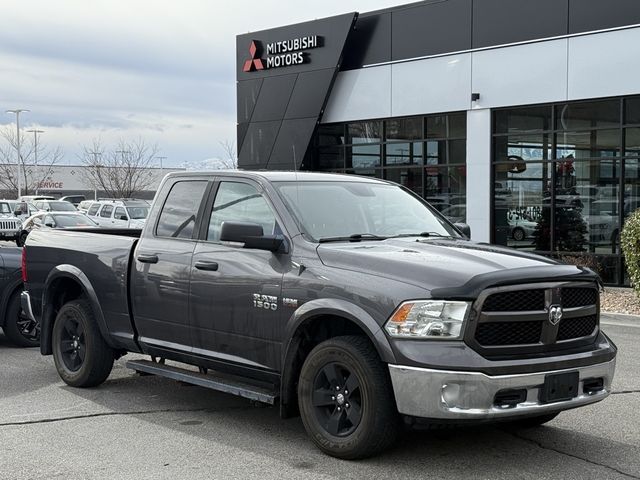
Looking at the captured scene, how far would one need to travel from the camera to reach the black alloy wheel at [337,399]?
5336mm

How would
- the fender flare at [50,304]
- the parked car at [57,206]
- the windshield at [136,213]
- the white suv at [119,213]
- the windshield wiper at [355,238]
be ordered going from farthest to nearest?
the parked car at [57,206], the windshield at [136,213], the white suv at [119,213], the fender flare at [50,304], the windshield wiper at [355,238]

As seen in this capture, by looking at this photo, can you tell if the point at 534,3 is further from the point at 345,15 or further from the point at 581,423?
the point at 581,423

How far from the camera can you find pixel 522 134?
19062mm

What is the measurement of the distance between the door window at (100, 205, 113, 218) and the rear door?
2415cm

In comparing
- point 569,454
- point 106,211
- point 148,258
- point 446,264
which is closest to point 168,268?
point 148,258

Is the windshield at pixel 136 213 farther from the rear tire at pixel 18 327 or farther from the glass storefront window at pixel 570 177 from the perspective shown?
the rear tire at pixel 18 327

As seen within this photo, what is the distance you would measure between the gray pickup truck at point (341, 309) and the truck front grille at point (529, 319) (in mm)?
12

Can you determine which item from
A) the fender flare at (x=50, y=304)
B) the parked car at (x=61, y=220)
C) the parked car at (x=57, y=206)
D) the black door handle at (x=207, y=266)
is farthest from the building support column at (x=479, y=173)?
the parked car at (x=57, y=206)

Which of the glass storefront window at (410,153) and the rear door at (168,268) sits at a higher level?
the glass storefront window at (410,153)

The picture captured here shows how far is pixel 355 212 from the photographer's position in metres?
6.40

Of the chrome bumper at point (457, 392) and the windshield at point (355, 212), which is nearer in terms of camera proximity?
the chrome bumper at point (457, 392)

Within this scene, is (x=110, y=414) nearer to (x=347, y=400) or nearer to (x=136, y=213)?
(x=347, y=400)

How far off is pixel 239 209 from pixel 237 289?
718 mm

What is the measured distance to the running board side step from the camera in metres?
5.85
